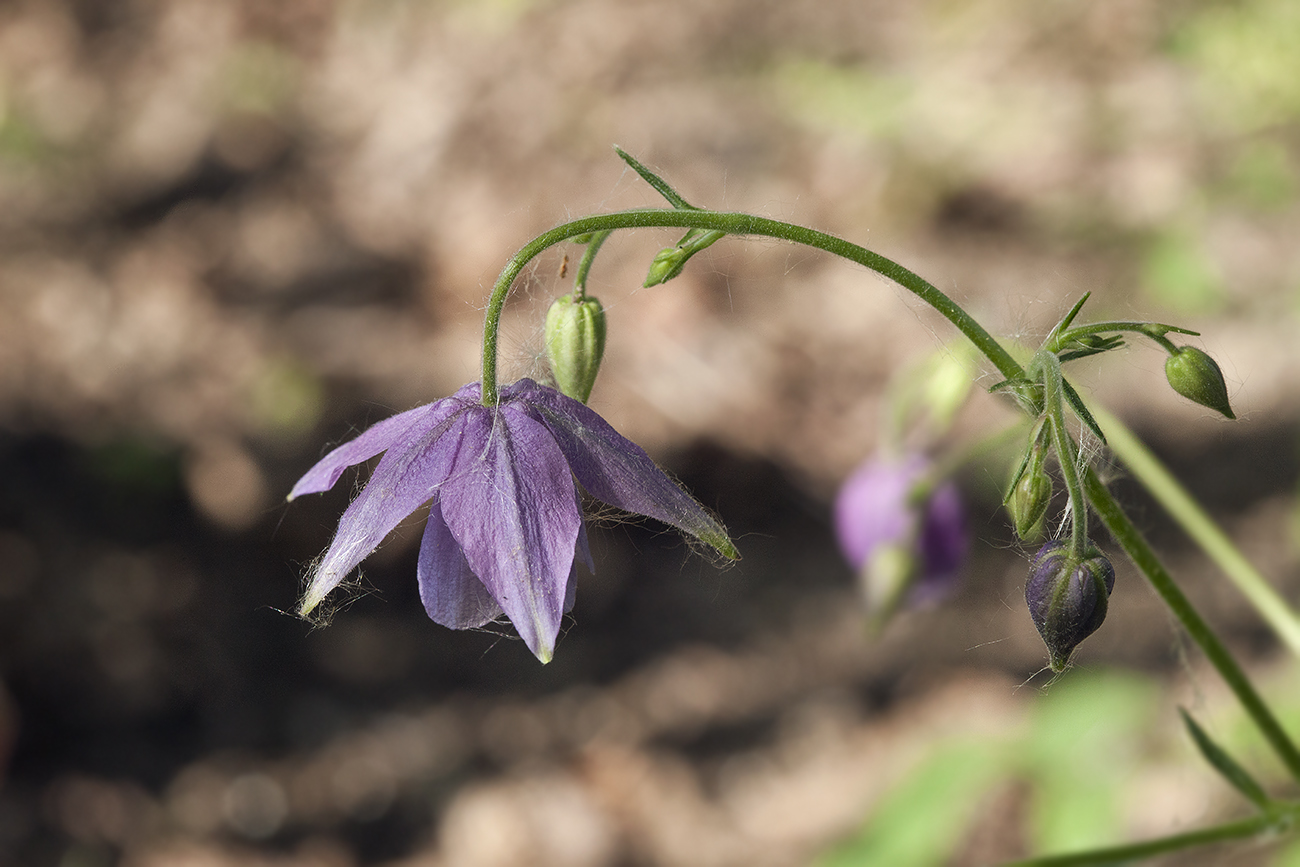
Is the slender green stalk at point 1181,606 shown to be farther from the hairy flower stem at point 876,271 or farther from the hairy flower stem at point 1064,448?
the hairy flower stem at point 1064,448

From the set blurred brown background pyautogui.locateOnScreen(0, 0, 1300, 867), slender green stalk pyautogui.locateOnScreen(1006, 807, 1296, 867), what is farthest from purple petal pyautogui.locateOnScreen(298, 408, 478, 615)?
blurred brown background pyautogui.locateOnScreen(0, 0, 1300, 867)

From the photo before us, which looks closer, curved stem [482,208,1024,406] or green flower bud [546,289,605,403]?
curved stem [482,208,1024,406]

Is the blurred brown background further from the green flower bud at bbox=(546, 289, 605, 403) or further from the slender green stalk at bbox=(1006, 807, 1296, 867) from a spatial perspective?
the slender green stalk at bbox=(1006, 807, 1296, 867)

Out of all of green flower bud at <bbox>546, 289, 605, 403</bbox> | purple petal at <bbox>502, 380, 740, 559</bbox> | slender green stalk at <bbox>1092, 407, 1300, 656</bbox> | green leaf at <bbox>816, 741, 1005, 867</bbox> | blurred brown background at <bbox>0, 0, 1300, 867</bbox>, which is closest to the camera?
purple petal at <bbox>502, 380, 740, 559</bbox>

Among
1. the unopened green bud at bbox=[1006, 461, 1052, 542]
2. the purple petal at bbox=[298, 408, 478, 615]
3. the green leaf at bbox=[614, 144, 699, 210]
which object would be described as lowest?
the unopened green bud at bbox=[1006, 461, 1052, 542]

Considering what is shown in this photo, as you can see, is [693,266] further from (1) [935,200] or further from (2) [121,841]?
(2) [121,841]

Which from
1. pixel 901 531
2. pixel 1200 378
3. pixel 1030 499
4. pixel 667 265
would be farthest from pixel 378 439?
pixel 901 531

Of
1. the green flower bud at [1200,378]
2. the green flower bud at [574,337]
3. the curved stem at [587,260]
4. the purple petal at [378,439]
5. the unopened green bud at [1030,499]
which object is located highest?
the curved stem at [587,260]

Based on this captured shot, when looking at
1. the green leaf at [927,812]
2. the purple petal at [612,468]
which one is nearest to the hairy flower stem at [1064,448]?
the purple petal at [612,468]

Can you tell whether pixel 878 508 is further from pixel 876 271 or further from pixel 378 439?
pixel 378 439
